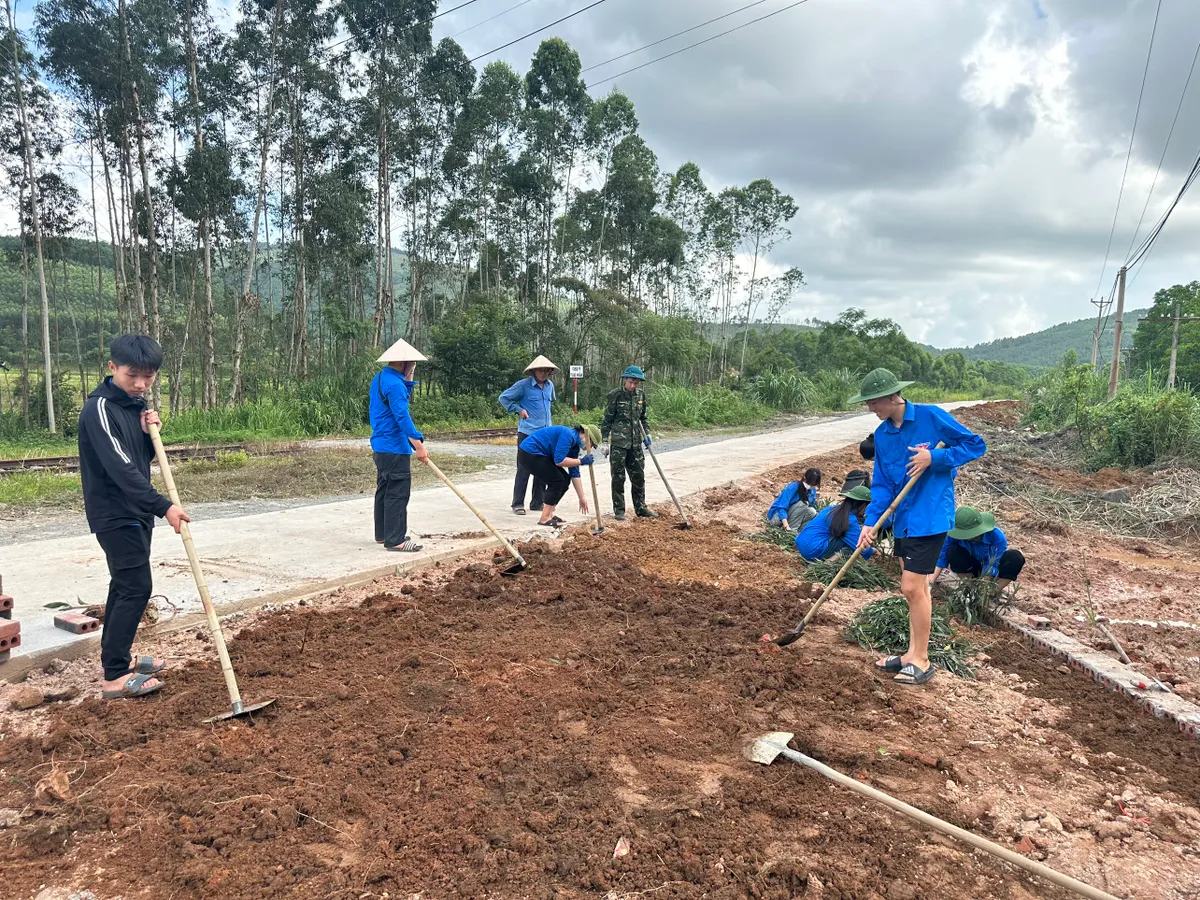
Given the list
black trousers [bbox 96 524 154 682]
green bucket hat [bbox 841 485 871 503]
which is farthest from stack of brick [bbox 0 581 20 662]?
green bucket hat [bbox 841 485 871 503]

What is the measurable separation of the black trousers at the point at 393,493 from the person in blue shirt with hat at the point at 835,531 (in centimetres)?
343

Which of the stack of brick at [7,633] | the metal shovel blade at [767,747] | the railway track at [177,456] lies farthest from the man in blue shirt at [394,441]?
the railway track at [177,456]

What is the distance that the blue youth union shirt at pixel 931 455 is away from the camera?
3.63 metres

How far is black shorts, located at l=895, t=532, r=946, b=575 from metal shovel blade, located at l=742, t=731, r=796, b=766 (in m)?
1.21

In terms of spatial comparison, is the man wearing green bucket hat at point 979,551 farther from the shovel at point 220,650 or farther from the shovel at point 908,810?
the shovel at point 220,650

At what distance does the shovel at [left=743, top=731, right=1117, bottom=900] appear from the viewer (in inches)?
79.4

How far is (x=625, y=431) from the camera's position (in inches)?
301

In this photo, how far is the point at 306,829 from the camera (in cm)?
235

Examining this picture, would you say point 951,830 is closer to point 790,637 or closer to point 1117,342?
point 790,637

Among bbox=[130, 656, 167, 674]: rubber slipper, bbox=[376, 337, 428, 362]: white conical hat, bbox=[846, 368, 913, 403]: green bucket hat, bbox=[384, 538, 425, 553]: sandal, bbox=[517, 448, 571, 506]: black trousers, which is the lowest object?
bbox=[384, 538, 425, 553]: sandal

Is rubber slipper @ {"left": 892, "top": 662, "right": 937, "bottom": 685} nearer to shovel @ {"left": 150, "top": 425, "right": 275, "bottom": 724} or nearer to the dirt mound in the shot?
the dirt mound

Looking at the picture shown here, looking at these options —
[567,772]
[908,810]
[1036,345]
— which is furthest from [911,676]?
[1036,345]

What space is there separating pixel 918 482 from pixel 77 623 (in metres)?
4.54

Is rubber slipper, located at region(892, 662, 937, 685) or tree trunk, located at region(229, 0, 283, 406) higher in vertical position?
tree trunk, located at region(229, 0, 283, 406)
